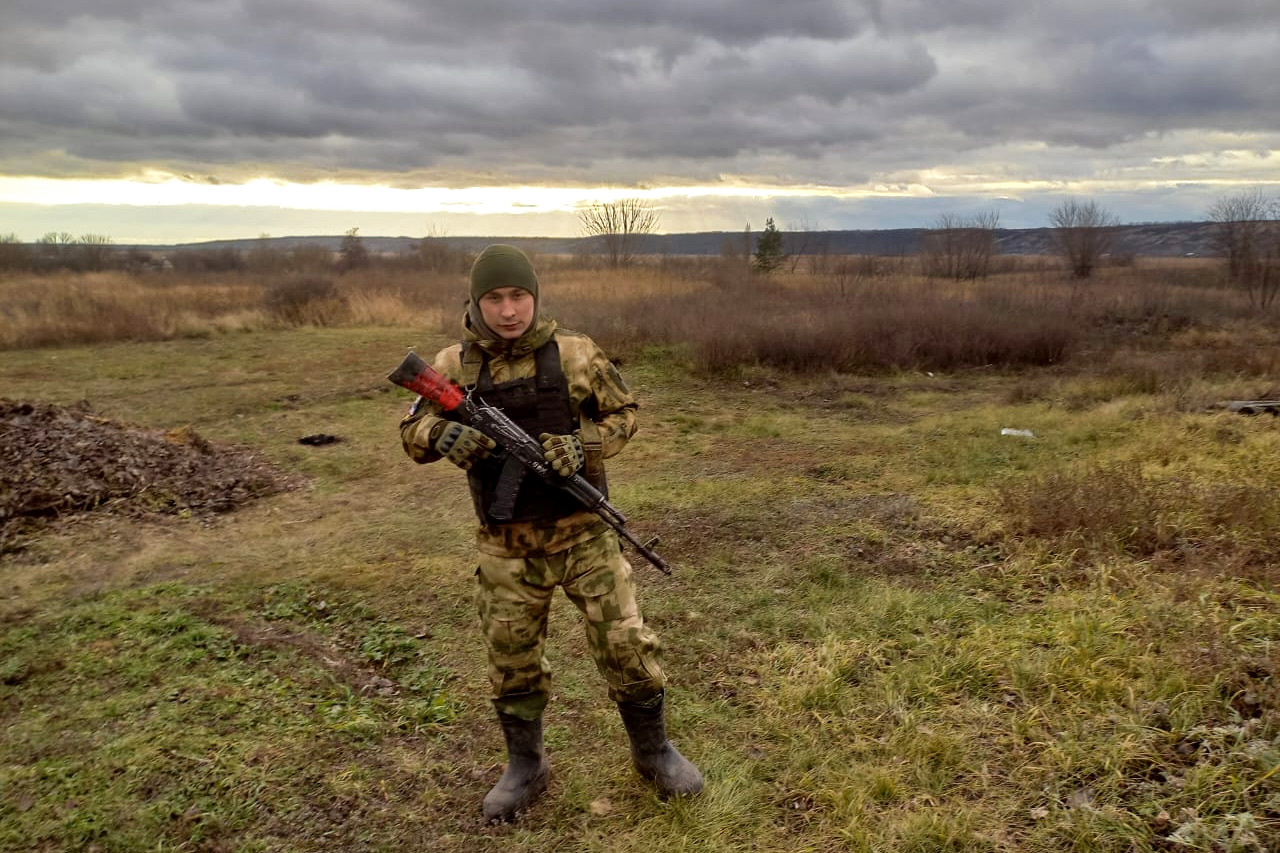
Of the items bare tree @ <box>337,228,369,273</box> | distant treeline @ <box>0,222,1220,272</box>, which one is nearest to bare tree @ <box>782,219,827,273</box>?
distant treeline @ <box>0,222,1220,272</box>

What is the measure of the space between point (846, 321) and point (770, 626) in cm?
1148

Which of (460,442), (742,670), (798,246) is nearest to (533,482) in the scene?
(460,442)

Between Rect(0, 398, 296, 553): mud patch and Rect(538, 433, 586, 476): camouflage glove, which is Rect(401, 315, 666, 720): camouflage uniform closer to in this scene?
Rect(538, 433, 586, 476): camouflage glove

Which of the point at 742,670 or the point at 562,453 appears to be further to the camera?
the point at 742,670

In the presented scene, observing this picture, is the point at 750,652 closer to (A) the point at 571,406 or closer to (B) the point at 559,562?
(B) the point at 559,562

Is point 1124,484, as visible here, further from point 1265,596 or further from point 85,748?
point 85,748

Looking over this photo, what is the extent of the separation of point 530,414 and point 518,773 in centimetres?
143

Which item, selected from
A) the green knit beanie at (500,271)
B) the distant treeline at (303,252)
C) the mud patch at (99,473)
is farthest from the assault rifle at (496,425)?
the distant treeline at (303,252)

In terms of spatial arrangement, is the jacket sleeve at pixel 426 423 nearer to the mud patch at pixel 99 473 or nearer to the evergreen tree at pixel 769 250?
the mud patch at pixel 99 473

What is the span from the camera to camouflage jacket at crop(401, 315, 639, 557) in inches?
106

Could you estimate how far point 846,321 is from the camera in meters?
15.0

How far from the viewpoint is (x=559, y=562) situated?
2771mm

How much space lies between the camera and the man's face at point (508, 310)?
8.44ft

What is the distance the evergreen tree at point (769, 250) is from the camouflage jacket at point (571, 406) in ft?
109
